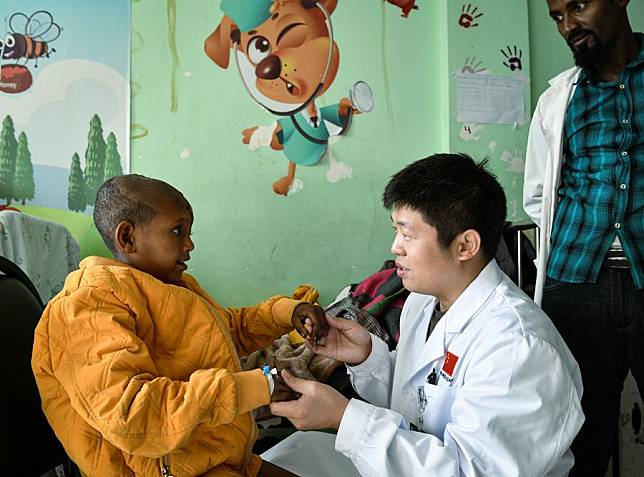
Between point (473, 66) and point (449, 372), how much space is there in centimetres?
194

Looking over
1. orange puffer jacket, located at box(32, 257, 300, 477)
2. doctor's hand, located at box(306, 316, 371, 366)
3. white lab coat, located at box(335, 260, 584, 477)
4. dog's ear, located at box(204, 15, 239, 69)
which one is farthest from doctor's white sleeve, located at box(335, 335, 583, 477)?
dog's ear, located at box(204, 15, 239, 69)

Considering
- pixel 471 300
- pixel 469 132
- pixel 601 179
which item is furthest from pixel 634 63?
pixel 469 132

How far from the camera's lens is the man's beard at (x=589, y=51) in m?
1.77

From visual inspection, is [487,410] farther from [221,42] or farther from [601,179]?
[221,42]

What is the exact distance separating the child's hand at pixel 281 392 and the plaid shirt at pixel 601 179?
95cm

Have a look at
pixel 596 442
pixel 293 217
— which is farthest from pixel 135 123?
pixel 596 442

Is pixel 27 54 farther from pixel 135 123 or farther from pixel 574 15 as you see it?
pixel 574 15

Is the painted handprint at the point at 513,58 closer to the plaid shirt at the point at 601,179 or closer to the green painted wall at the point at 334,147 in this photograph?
the green painted wall at the point at 334,147

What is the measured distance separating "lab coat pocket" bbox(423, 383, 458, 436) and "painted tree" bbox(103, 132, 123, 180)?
1.80 metres

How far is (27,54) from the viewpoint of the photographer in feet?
8.33

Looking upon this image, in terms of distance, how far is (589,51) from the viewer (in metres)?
1.78

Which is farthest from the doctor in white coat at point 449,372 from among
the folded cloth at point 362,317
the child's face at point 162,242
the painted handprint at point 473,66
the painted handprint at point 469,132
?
the painted handprint at point 473,66

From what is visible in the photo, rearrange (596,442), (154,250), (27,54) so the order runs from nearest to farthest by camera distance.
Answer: (154,250)
(596,442)
(27,54)

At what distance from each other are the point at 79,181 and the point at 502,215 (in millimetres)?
1857
